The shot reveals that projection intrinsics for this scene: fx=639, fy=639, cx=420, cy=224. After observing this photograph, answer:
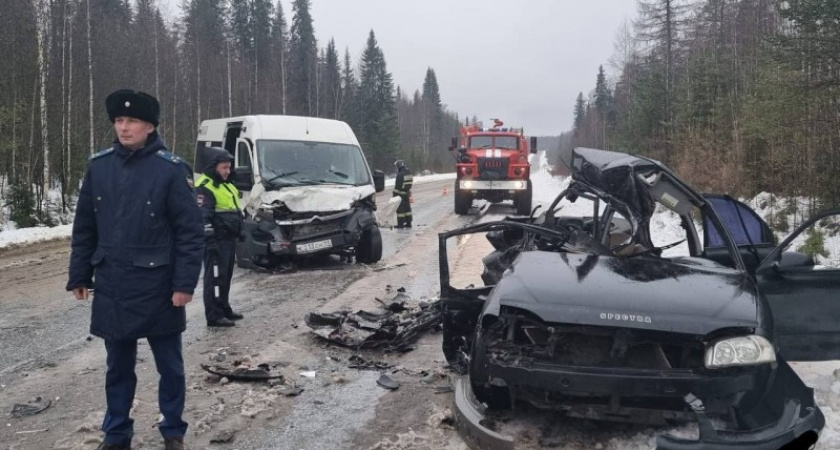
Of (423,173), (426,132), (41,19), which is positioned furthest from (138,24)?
(426,132)

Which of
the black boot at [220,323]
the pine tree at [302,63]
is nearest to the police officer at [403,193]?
the black boot at [220,323]

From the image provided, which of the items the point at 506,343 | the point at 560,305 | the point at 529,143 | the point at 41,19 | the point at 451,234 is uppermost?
the point at 41,19

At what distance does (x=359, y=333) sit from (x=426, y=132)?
80.5 meters

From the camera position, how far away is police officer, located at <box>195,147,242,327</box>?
21.4 ft

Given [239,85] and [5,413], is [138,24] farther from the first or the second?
[5,413]

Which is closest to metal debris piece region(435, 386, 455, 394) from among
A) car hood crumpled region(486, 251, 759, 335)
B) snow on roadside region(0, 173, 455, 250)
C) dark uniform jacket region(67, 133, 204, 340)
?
car hood crumpled region(486, 251, 759, 335)

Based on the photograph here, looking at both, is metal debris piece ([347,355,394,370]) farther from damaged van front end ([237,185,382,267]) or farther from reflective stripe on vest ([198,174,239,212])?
damaged van front end ([237,185,382,267])

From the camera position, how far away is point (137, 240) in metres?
3.39

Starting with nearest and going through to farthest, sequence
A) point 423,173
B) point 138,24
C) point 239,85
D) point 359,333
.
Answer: point 359,333 → point 138,24 → point 239,85 → point 423,173

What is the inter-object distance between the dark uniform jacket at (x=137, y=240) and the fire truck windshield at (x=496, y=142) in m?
16.9

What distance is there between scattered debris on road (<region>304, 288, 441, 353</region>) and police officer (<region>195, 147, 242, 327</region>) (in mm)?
960

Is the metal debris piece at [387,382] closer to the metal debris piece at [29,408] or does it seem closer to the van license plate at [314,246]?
the metal debris piece at [29,408]

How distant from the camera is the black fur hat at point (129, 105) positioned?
3.38 meters

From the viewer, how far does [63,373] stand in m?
5.05
